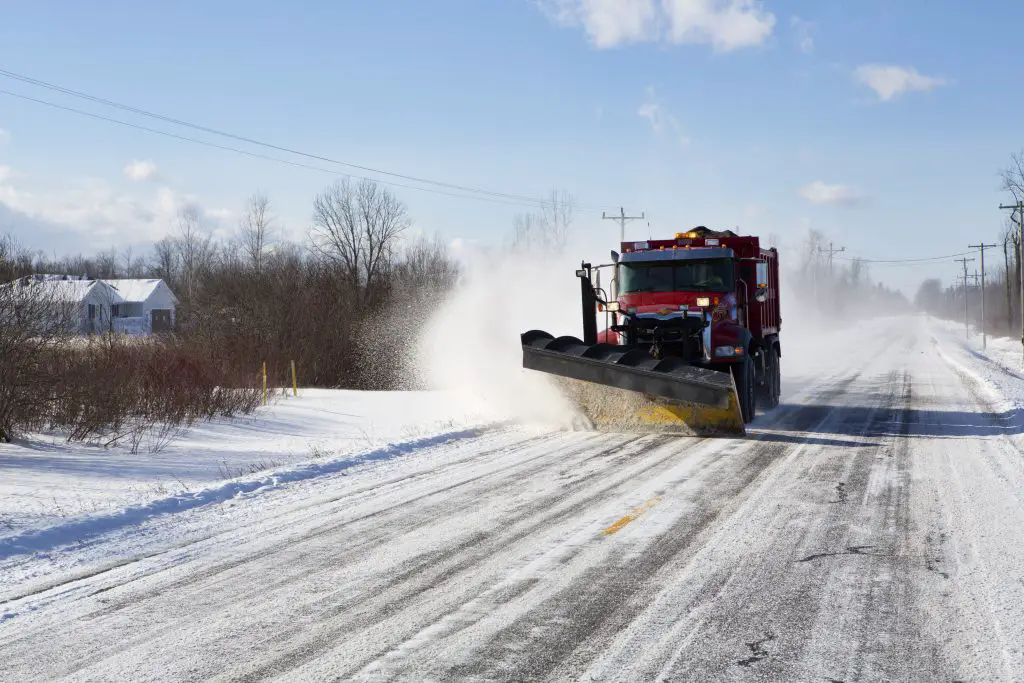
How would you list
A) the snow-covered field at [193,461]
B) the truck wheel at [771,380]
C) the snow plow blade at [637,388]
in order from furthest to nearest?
the truck wheel at [771,380] → the snow plow blade at [637,388] → the snow-covered field at [193,461]

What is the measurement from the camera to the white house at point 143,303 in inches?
3087

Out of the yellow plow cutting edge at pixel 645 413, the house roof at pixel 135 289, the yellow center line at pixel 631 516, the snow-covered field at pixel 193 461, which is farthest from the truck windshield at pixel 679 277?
the house roof at pixel 135 289

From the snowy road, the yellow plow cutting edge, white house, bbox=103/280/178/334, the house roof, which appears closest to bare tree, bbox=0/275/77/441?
the snowy road

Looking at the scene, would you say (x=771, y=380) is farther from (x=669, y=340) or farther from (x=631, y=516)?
(x=631, y=516)

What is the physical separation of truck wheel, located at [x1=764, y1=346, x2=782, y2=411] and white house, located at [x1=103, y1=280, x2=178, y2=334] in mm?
68969

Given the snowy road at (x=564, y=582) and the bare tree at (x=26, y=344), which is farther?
the bare tree at (x=26, y=344)

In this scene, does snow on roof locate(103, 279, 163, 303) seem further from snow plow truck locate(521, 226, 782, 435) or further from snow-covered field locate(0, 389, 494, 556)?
snow plow truck locate(521, 226, 782, 435)

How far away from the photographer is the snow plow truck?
1231 centimetres

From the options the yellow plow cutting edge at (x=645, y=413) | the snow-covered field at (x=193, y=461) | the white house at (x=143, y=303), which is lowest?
the snow-covered field at (x=193, y=461)

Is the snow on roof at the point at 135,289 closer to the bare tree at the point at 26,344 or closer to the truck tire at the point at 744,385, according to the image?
the bare tree at the point at 26,344

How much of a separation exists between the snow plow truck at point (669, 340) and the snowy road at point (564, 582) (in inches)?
94.4

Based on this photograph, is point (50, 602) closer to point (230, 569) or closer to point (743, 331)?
point (230, 569)

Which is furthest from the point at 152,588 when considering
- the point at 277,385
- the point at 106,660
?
the point at 277,385

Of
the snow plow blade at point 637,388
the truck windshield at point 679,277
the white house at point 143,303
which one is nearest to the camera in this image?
the snow plow blade at point 637,388
